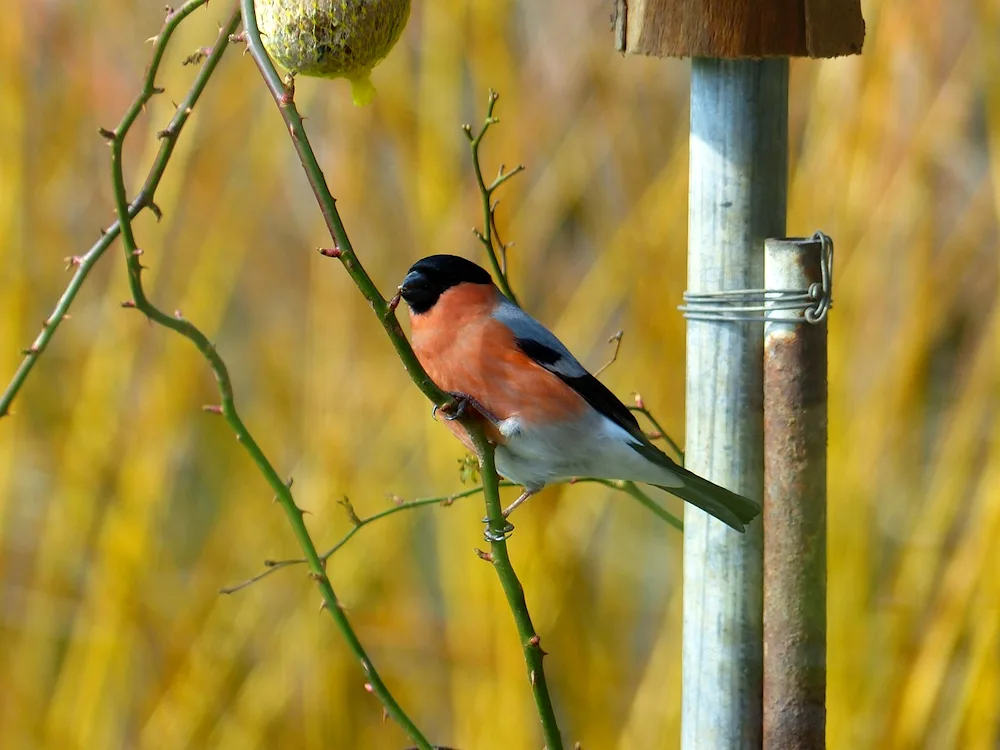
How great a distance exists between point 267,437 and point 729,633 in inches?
44.5

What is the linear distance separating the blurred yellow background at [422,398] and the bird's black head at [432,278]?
0.64 m

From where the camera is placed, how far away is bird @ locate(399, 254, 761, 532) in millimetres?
836

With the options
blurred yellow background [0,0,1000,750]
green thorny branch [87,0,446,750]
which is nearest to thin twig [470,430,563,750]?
green thorny branch [87,0,446,750]

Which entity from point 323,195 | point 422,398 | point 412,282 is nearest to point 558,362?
point 412,282

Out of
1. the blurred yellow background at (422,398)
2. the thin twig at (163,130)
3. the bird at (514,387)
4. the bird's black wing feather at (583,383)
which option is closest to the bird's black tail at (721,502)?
the bird at (514,387)

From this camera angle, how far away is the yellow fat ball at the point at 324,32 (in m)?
0.66

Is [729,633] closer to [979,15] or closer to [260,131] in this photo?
[979,15]

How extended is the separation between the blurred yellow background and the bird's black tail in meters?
0.67

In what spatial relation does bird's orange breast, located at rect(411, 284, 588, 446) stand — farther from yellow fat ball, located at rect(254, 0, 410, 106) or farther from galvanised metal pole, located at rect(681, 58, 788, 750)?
yellow fat ball, located at rect(254, 0, 410, 106)

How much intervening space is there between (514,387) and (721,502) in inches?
6.9

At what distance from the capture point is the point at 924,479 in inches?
61.1

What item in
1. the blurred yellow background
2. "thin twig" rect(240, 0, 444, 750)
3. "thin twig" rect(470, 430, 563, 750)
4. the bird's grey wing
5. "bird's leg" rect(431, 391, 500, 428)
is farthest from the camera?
the blurred yellow background

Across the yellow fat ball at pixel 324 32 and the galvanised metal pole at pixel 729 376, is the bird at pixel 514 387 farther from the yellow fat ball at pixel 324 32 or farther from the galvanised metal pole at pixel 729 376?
the yellow fat ball at pixel 324 32

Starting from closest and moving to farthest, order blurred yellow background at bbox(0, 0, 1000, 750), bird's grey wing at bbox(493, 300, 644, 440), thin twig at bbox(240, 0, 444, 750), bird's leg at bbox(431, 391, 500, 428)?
thin twig at bbox(240, 0, 444, 750), bird's leg at bbox(431, 391, 500, 428), bird's grey wing at bbox(493, 300, 644, 440), blurred yellow background at bbox(0, 0, 1000, 750)
